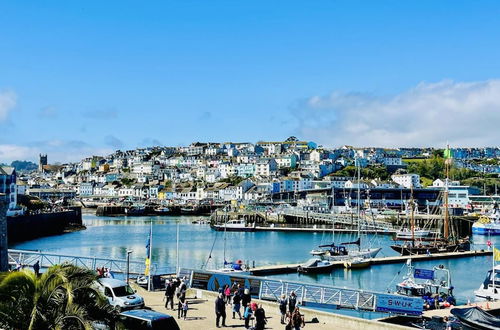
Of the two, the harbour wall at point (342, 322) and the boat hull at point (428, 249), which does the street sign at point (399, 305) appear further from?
the boat hull at point (428, 249)

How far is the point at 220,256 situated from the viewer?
49.4 metres

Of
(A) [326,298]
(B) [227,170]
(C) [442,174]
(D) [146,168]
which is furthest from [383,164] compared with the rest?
(A) [326,298]

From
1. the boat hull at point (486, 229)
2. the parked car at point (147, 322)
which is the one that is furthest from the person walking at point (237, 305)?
the boat hull at point (486, 229)

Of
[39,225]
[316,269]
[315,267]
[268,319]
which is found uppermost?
[39,225]

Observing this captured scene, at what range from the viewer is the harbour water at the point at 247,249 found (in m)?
35.9

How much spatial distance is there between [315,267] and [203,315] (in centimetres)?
2219

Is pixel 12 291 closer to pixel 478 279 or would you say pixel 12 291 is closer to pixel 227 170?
pixel 478 279

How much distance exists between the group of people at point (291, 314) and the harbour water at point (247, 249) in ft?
51.3

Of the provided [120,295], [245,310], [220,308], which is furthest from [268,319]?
[120,295]

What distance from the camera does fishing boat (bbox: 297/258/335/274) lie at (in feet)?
122

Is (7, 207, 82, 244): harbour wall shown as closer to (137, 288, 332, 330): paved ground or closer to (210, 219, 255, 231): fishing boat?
(210, 219, 255, 231): fishing boat

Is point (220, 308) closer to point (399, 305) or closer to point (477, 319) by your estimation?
point (477, 319)

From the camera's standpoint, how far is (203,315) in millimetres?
16703

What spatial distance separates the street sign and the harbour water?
10454 millimetres
